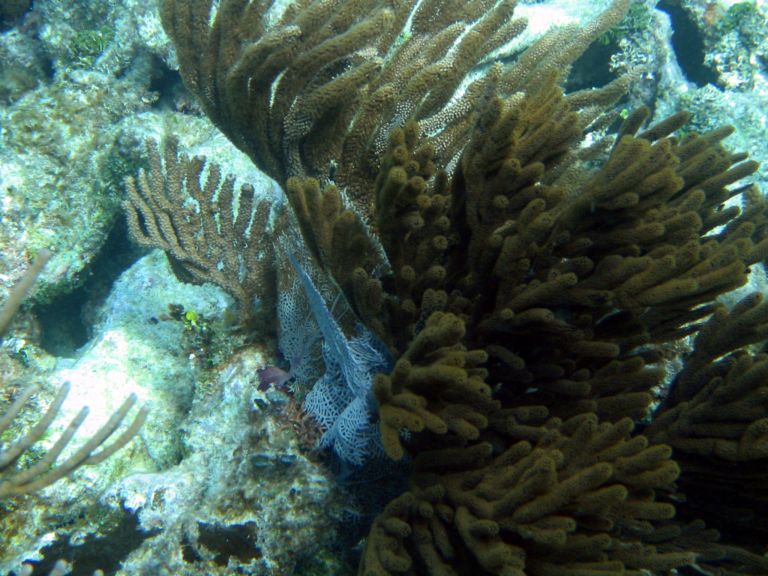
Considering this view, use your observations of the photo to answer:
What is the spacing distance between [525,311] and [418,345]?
50 centimetres

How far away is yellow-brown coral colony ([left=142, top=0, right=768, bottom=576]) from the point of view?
175 cm

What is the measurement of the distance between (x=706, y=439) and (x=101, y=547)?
120 inches

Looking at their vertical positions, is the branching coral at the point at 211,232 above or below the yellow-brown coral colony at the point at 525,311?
above

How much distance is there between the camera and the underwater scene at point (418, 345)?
179 centimetres

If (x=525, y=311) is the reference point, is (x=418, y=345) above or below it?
below

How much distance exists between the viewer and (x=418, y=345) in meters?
1.83

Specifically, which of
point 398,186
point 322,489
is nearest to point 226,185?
point 398,186

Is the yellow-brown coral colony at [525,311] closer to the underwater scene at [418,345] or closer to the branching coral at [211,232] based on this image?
the underwater scene at [418,345]

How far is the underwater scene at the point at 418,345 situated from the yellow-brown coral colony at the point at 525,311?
0.01 metres

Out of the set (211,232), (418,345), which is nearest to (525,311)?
(418,345)

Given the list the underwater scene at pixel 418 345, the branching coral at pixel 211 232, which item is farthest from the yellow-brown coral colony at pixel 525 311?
the branching coral at pixel 211 232

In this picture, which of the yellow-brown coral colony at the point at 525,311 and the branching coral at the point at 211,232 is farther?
A: the branching coral at the point at 211,232

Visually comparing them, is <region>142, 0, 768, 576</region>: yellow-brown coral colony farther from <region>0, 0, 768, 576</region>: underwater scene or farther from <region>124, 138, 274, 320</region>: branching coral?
<region>124, 138, 274, 320</region>: branching coral

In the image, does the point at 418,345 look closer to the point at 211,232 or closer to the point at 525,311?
the point at 525,311
